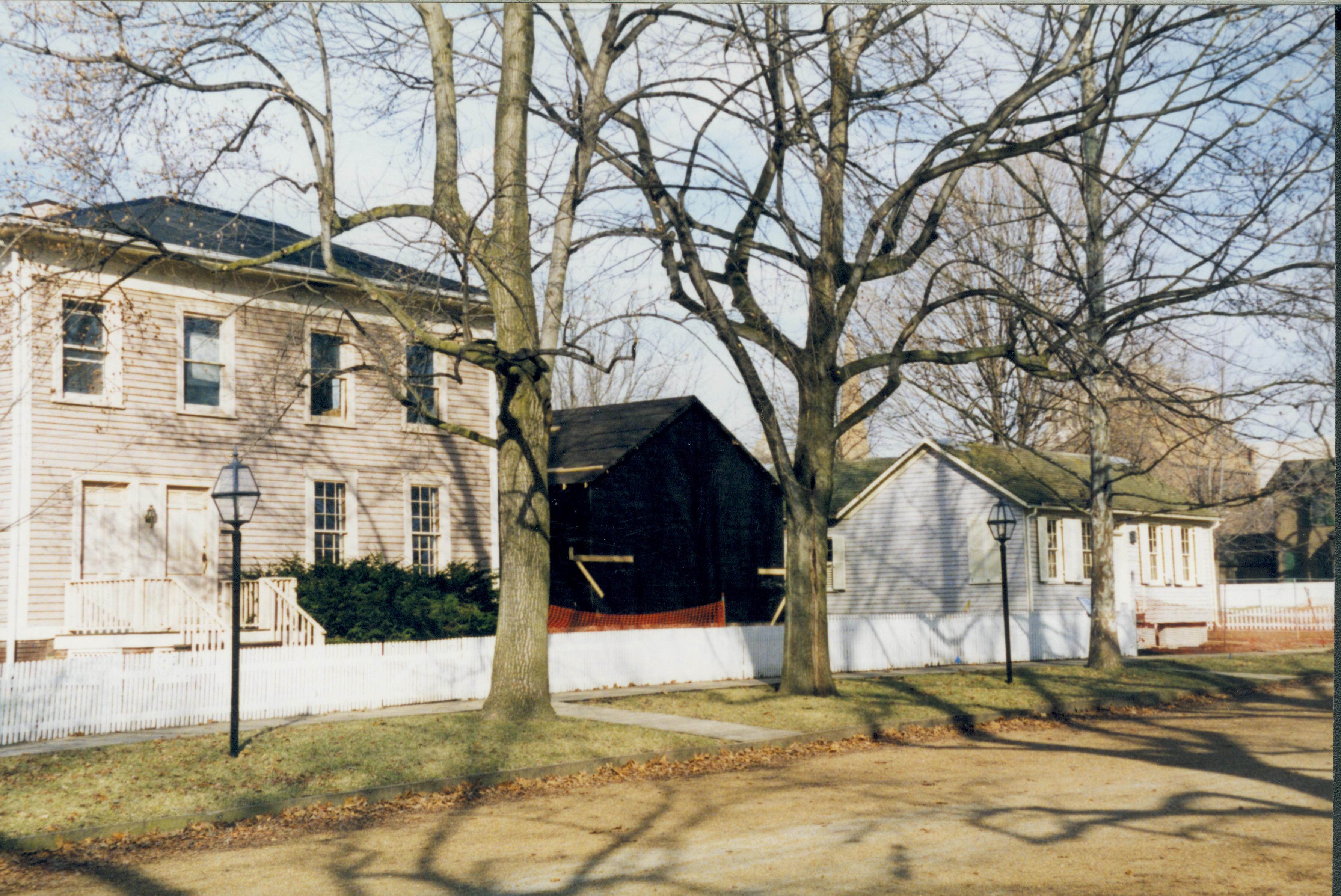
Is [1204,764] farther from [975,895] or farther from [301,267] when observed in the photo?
[301,267]

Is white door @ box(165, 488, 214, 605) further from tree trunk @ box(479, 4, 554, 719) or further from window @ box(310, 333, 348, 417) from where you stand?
tree trunk @ box(479, 4, 554, 719)

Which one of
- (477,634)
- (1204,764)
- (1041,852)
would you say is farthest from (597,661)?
(1041,852)

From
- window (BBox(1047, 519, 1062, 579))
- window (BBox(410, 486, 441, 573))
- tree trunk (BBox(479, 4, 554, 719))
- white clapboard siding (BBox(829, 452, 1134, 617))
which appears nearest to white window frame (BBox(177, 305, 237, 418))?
window (BBox(410, 486, 441, 573))

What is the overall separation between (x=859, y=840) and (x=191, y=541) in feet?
51.4

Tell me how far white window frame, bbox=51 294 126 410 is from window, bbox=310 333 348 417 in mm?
3559

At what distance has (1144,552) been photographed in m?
34.9

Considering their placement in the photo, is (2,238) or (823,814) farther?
(2,238)

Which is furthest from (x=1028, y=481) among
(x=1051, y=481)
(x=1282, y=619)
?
(x=1282, y=619)

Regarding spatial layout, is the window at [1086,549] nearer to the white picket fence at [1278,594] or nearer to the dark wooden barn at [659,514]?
the dark wooden barn at [659,514]

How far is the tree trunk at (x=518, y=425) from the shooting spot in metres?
14.8

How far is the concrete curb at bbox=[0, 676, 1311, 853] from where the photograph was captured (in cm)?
984

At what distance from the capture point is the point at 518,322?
15336 mm

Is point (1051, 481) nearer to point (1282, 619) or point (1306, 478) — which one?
point (1282, 619)

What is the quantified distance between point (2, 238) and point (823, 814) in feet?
46.9
